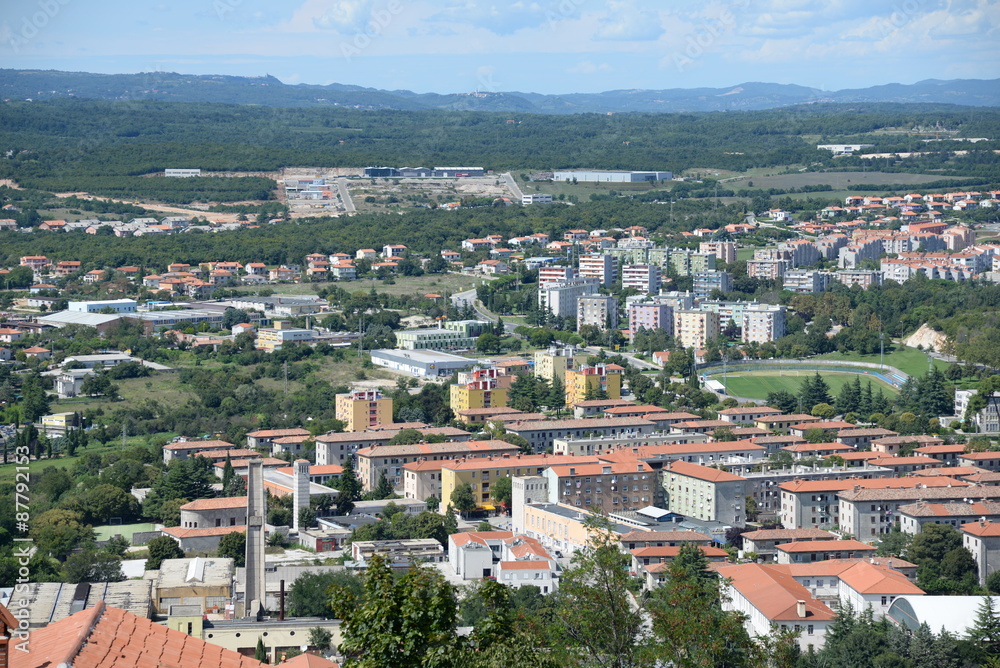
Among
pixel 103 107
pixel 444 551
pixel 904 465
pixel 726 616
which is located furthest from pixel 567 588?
pixel 103 107

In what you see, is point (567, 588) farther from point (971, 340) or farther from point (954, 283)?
point (954, 283)

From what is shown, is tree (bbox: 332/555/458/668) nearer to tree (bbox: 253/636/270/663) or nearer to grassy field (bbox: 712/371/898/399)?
tree (bbox: 253/636/270/663)

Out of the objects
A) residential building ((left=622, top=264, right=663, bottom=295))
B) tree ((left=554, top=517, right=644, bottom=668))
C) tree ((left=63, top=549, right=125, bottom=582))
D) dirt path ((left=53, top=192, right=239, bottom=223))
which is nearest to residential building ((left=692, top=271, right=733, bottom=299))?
residential building ((left=622, top=264, right=663, bottom=295))

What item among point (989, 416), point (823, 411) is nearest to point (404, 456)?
point (823, 411)

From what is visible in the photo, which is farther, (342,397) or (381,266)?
(381,266)

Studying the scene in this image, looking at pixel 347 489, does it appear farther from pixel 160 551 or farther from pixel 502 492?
pixel 160 551
